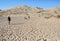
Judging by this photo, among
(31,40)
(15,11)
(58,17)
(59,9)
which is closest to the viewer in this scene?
(31,40)

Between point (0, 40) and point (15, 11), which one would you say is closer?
point (0, 40)

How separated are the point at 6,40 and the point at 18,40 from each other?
0.85m

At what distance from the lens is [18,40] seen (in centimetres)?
1209

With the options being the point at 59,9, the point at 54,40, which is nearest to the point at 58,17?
the point at 59,9

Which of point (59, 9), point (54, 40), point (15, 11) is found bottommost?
point (15, 11)

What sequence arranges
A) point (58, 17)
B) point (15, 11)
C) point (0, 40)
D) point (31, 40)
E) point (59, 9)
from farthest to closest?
point (15, 11)
point (59, 9)
point (58, 17)
point (31, 40)
point (0, 40)

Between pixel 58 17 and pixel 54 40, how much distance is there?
2660cm

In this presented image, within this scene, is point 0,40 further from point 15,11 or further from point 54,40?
point 15,11

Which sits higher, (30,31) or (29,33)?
(29,33)

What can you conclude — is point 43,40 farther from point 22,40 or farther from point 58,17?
point 58,17

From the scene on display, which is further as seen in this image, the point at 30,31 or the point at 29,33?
the point at 30,31

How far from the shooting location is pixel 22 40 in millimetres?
12156

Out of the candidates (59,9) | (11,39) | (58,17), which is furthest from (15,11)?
(11,39)

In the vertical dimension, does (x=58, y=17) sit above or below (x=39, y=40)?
below
